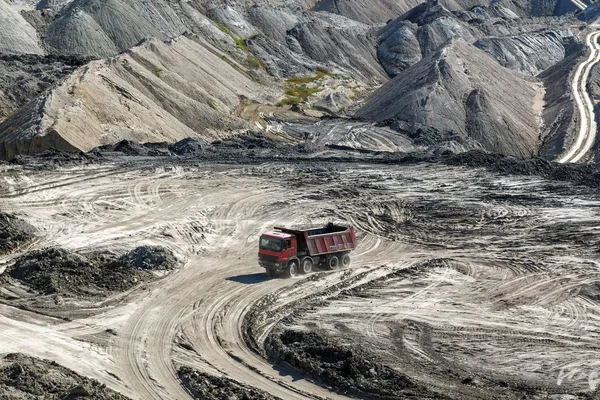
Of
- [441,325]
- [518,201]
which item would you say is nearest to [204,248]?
[441,325]

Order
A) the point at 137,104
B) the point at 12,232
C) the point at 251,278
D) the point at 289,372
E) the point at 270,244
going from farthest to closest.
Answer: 1. the point at 137,104
2. the point at 12,232
3. the point at 251,278
4. the point at 270,244
5. the point at 289,372

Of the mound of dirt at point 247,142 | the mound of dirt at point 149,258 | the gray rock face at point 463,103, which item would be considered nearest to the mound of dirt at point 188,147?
the mound of dirt at point 247,142

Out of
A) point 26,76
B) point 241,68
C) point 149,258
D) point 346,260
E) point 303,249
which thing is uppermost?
point 241,68

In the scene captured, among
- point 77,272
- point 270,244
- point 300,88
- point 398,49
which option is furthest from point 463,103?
point 77,272

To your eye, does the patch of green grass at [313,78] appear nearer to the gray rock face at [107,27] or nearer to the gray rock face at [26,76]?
the gray rock face at [107,27]

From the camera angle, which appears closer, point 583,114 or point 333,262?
point 333,262

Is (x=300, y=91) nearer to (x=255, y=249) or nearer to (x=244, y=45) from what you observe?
(x=244, y=45)

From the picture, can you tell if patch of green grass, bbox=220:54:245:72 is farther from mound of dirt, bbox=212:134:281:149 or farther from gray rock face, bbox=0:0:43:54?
mound of dirt, bbox=212:134:281:149
